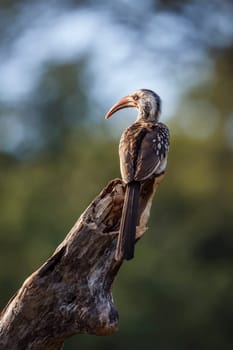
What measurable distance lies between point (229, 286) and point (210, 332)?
3.28 feet

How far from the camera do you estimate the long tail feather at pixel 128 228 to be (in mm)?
5766

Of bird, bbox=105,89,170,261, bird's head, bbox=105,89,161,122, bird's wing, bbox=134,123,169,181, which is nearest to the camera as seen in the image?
bird, bbox=105,89,170,261

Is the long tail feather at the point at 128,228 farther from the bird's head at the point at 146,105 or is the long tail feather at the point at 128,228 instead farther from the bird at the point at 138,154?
the bird's head at the point at 146,105

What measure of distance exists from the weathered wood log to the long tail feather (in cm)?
6

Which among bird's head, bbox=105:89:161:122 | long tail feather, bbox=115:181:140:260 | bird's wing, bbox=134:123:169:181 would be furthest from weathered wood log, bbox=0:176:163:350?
bird's head, bbox=105:89:161:122

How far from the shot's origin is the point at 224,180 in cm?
1745

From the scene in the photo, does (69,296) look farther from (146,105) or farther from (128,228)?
(146,105)

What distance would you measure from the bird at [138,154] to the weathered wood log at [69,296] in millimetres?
82

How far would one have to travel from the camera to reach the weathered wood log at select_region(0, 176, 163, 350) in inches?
224

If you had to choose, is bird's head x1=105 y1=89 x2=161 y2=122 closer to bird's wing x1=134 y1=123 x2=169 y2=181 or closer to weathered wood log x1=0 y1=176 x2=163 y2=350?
bird's wing x1=134 y1=123 x2=169 y2=181

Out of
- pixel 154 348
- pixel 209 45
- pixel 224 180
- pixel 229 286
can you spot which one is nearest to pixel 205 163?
pixel 224 180

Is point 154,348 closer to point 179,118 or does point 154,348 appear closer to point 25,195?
point 25,195

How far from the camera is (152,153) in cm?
672

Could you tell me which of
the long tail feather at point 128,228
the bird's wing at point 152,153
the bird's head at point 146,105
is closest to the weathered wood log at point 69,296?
the long tail feather at point 128,228
